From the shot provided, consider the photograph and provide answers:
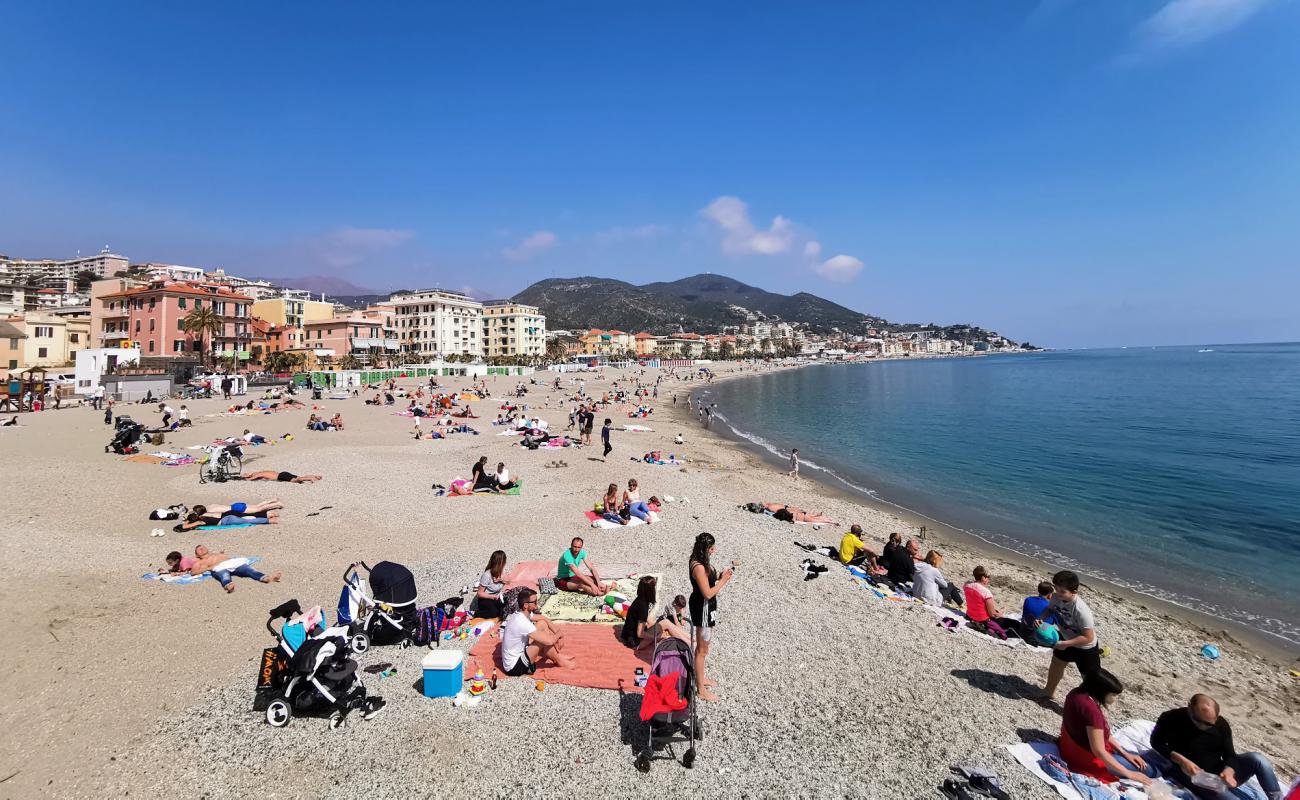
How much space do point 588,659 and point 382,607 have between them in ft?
8.28

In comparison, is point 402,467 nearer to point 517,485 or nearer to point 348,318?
point 517,485

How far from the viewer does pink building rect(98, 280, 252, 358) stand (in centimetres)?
4984

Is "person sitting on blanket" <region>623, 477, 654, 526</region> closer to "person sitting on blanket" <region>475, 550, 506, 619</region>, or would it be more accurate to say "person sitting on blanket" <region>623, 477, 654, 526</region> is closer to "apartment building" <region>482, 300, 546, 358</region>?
"person sitting on blanket" <region>475, 550, 506, 619</region>

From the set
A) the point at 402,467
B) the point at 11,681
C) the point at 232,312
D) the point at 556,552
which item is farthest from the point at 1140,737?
the point at 232,312

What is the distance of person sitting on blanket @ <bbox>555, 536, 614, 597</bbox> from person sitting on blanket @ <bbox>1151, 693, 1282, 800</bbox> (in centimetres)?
609

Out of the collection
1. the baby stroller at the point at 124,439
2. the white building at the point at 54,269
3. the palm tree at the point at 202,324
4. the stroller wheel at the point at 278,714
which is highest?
the white building at the point at 54,269

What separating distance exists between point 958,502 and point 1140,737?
14.2 m

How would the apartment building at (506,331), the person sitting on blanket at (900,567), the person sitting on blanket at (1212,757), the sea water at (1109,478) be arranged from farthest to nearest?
the apartment building at (506,331) → the sea water at (1109,478) → the person sitting on blanket at (900,567) → the person sitting on blanket at (1212,757)

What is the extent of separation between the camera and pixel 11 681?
5602 mm

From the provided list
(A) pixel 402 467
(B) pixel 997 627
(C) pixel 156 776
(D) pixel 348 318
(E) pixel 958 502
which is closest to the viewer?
(C) pixel 156 776

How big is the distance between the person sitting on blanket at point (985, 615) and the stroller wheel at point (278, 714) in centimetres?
822

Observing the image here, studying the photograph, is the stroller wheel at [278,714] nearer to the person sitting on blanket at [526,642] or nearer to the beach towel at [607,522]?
the person sitting on blanket at [526,642]

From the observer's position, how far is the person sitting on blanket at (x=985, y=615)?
25.1 feet

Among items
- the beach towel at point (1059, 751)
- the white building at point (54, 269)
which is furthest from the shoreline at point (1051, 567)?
the white building at point (54, 269)
